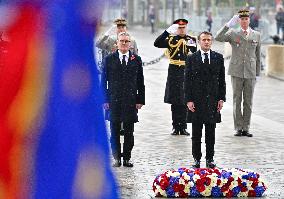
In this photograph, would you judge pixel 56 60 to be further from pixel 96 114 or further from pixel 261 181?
pixel 261 181

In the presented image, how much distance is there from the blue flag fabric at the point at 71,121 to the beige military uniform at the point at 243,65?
11809 mm

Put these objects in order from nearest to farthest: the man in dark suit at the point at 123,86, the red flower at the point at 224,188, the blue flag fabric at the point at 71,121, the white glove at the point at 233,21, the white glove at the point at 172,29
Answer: the blue flag fabric at the point at 71,121
the red flower at the point at 224,188
the man in dark suit at the point at 123,86
the white glove at the point at 172,29
the white glove at the point at 233,21

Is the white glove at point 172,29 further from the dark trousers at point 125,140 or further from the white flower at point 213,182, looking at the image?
the white flower at point 213,182

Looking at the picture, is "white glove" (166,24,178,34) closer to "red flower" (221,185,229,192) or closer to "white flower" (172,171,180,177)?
"white flower" (172,171,180,177)

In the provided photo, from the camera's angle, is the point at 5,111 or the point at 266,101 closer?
the point at 5,111

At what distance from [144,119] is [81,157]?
14311mm

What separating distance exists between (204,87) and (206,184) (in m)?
2.12

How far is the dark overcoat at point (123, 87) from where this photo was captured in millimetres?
10883

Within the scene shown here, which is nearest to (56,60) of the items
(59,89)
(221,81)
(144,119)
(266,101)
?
(59,89)

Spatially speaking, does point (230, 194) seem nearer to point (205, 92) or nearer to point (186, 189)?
point (186, 189)

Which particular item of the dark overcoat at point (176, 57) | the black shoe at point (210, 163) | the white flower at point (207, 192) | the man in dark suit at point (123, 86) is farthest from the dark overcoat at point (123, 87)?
the dark overcoat at point (176, 57)

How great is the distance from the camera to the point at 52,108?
9.30 feet

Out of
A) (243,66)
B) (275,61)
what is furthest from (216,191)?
(275,61)

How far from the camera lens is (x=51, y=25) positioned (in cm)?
285
